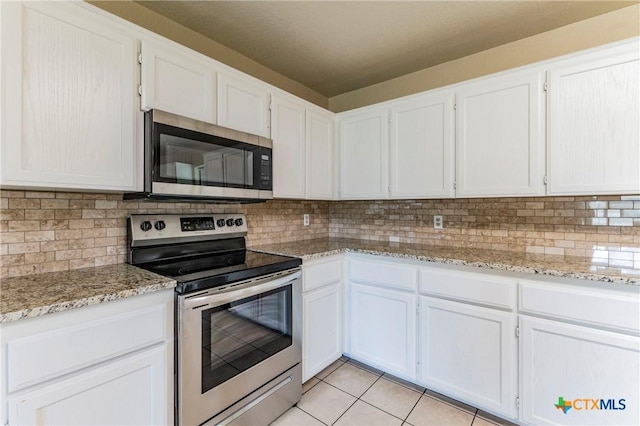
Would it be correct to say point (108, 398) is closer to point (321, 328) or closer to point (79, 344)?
point (79, 344)

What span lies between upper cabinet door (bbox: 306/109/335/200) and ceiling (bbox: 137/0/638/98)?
1.47 ft

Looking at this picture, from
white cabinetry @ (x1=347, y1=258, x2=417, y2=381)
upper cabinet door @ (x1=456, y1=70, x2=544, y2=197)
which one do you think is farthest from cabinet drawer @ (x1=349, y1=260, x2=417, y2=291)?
upper cabinet door @ (x1=456, y1=70, x2=544, y2=197)

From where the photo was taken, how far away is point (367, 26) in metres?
1.96

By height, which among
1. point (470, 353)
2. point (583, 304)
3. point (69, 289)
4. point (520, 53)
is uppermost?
point (520, 53)

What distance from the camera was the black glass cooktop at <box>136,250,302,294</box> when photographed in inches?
53.7

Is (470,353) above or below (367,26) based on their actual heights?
below

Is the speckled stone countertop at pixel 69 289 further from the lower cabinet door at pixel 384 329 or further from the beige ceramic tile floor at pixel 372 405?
the lower cabinet door at pixel 384 329

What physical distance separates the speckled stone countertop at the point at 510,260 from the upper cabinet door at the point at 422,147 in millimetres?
470

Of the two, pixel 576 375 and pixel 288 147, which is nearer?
pixel 576 375

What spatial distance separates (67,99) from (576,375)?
2648 millimetres

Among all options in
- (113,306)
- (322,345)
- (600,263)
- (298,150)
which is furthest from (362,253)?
(113,306)

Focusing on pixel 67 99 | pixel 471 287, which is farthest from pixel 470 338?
pixel 67 99

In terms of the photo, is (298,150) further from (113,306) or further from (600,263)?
(600,263)

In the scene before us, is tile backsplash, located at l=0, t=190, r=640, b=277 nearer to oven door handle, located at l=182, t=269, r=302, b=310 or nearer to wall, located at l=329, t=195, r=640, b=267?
wall, located at l=329, t=195, r=640, b=267
